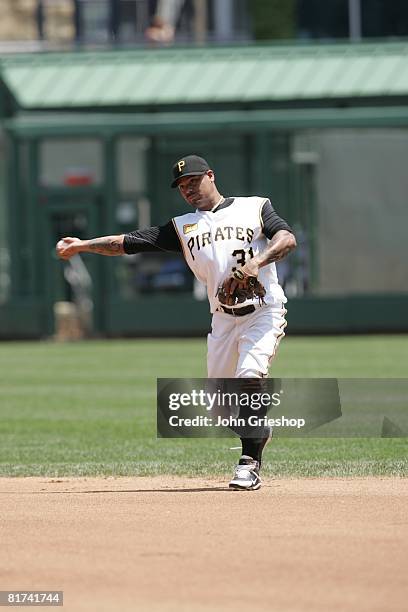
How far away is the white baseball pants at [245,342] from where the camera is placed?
30.2 ft

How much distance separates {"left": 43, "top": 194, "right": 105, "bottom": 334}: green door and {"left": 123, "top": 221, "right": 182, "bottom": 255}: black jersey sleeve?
20.1 metres

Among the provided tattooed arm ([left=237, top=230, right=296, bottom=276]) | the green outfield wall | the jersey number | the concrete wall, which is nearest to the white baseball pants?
A: the jersey number

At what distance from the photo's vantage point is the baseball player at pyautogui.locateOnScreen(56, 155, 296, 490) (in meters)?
9.15

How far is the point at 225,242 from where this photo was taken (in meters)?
9.20

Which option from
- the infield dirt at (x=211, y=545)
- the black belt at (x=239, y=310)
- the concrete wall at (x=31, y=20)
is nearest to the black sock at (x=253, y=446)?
the infield dirt at (x=211, y=545)

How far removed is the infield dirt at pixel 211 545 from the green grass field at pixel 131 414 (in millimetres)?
1191

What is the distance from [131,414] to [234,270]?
634 cm

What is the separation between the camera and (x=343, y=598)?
5.96m

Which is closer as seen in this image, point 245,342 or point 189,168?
point 189,168

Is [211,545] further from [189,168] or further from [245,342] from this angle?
[189,168]

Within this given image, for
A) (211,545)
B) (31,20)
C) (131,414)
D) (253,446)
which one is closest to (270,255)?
(253,446)

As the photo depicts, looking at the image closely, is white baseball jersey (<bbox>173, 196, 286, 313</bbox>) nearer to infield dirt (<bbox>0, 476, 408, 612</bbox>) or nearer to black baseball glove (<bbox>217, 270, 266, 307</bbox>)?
black baseball glove (<bbox>217, 270, 266, 307</bbox>)

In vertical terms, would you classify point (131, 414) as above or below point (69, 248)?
below

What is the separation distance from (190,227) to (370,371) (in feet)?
33.4
